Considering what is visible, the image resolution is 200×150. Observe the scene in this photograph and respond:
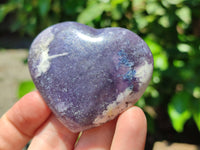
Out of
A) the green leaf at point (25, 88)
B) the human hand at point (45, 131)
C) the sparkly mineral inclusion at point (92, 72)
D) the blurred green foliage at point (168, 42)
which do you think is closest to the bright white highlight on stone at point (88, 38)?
the sparkly mineral inclusion at point (92, 72)

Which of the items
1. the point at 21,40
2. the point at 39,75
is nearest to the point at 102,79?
the point at 39,75

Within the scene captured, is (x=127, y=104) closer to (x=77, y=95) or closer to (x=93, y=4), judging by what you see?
(x=77, y=95)

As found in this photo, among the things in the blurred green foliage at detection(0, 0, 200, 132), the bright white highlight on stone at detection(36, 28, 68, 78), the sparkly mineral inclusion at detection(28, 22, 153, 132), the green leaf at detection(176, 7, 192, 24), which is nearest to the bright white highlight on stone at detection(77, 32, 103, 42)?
the sparkly mineral inclusion at detection(28, 22, 153, 132)

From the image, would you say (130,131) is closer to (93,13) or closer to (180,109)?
(180,109)

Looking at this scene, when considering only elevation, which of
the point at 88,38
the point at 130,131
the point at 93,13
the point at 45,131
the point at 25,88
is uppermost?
the point at 88,38

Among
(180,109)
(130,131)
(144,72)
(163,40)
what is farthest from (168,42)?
(130,131)
